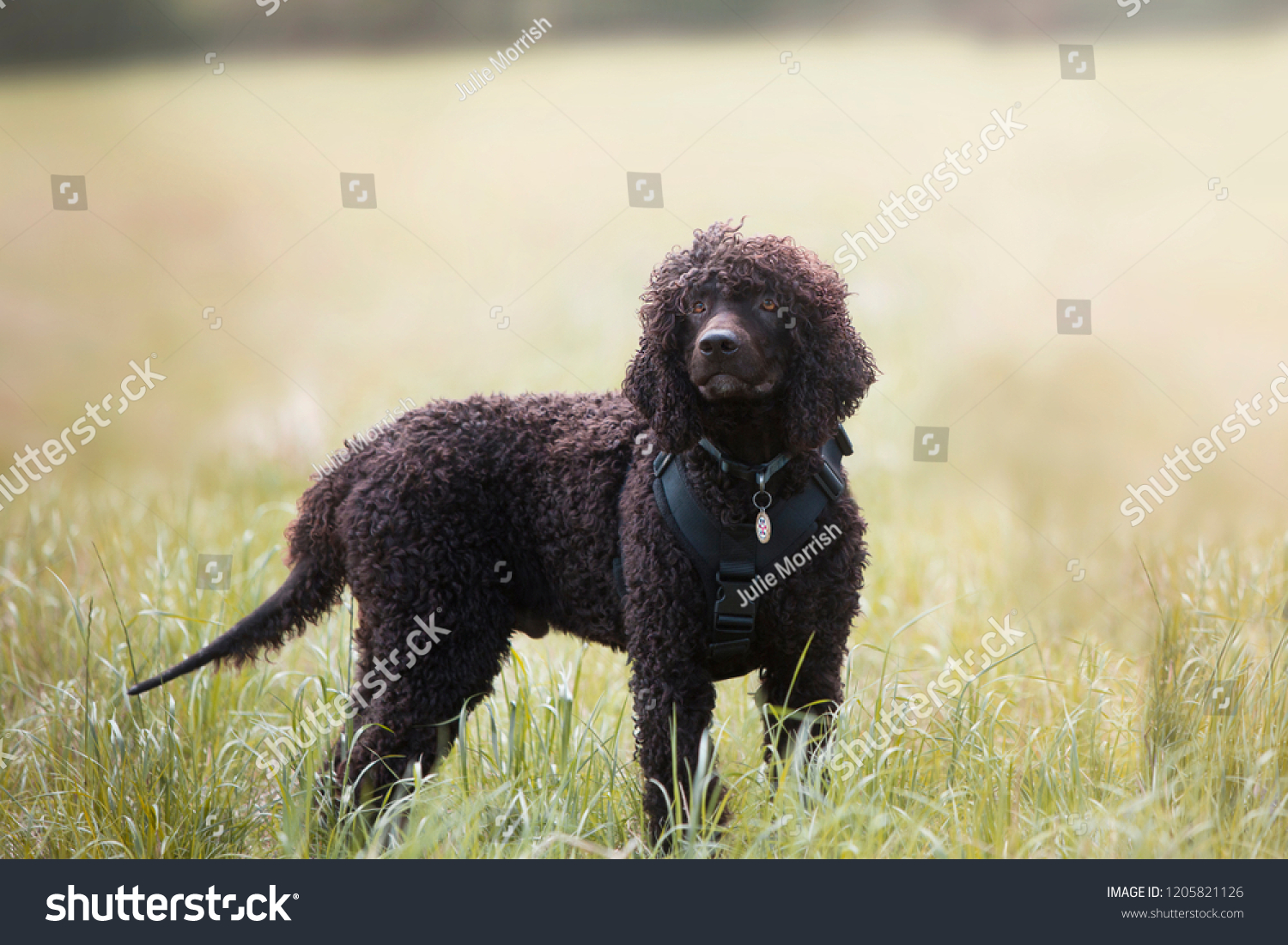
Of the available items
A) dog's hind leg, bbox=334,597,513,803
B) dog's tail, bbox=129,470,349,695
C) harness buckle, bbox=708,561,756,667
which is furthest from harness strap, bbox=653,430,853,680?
dog's tail, bbox=129,470,349,695

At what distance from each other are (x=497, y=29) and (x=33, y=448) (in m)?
3.10

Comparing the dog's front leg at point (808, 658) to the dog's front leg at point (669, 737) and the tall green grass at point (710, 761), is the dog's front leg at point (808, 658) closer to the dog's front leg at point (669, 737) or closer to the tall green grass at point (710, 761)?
the tall green grass at point (710, 761)

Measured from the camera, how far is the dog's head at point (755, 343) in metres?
2.71

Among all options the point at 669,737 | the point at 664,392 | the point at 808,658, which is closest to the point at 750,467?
the point at 664,392

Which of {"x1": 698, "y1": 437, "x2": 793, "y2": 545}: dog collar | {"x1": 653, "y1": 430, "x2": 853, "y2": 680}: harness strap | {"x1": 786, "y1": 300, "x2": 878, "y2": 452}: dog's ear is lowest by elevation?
{"x1": 653, "y1": 430, "x2": 853, "y2": 680}: harness strap

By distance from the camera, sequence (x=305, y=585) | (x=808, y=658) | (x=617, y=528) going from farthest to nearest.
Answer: (x=305, y=585) < (x=617, y=528) < (x=808, y=658)

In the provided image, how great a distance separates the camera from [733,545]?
2.78 m

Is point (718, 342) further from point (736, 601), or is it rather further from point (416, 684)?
point (416, 684)

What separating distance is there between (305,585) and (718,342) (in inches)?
70.0

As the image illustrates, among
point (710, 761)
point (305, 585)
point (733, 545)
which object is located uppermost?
point (305, 585)

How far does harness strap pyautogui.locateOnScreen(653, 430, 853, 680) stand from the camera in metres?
2.75

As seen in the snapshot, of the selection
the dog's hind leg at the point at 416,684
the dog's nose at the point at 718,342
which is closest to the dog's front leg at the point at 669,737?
the dog's hind leg at the point at 416,684

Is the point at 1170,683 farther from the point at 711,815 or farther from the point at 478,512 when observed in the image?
the point at 478,512

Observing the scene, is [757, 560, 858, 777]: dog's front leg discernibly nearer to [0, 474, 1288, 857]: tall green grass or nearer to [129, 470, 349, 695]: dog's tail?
[0, 474, 1288, 857]: tall green grass
